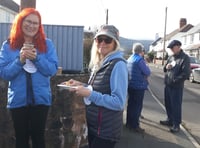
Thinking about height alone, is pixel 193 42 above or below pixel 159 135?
above

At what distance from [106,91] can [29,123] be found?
1.19 metres

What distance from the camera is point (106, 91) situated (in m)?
3.32

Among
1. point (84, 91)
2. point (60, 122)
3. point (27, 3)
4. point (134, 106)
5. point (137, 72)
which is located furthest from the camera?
point (134, 106)

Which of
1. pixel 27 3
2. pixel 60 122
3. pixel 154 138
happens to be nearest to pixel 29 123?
pixel 60 122

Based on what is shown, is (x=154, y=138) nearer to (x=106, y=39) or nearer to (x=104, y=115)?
(x=104, y=115)

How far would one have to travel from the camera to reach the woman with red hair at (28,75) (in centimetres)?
401

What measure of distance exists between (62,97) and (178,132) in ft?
11.5

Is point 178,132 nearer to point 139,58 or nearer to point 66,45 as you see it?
point 139,58

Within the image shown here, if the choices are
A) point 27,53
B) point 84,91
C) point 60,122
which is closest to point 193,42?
point 60,122

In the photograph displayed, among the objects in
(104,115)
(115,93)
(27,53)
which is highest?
(27,53)

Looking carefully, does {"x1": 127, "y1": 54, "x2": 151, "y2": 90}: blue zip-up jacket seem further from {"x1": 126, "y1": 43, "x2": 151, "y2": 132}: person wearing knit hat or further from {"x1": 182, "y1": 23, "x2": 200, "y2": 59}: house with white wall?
{"x1": 182, "y1": 23, "x2": 200, "y2": 59}: house with white wall

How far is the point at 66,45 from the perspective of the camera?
31.4ft

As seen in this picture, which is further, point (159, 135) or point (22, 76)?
point (159, 135)

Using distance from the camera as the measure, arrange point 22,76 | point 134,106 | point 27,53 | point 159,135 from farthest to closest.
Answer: point 134,106, point 159,135, point 22,76, point 27,53
